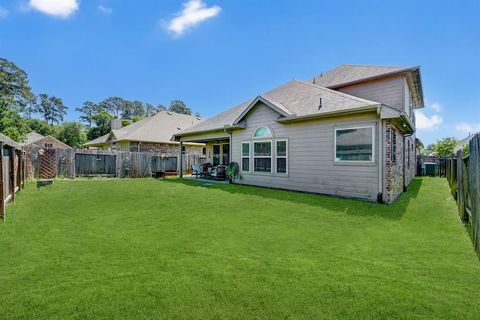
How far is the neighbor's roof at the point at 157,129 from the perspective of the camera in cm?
2245

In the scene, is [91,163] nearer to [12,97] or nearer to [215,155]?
[215,155]

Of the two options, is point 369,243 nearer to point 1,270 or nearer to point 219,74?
point 1,270

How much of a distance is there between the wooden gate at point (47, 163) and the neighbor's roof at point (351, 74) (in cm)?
1610

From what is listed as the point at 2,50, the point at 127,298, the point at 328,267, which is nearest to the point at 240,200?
the point at 328,267

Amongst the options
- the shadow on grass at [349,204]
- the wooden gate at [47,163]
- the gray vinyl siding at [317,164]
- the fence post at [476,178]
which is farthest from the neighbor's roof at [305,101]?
the wooden gate at [47,163]

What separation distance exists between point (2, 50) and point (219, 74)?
22.0 m

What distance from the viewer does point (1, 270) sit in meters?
3.38

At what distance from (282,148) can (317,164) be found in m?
1.74

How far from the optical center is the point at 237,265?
355 cm

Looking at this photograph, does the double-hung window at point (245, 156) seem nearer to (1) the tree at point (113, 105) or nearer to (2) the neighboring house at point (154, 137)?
(2) the neighboring house at point (154, 137)

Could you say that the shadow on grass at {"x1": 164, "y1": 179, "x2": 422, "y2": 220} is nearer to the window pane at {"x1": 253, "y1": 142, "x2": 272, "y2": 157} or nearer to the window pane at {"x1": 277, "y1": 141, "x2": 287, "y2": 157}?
the window pane at {"x1": 277, "y1": 141, "x2": 287, "y2": 157}

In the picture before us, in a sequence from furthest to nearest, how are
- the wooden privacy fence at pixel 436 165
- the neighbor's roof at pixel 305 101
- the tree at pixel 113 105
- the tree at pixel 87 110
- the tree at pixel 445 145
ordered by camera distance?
1. the tree at pixel 113 105
2. the tree at pixel 87 110
3. the tree at pixel 445 145
4. the wooden privacy fence at pixel 436 165
5. the neighbor's roof at pixel 305 101

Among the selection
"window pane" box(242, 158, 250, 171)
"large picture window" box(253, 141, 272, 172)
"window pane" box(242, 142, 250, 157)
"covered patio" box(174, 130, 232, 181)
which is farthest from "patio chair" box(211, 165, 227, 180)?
"large picture window" box(253, 141, 272, 172)

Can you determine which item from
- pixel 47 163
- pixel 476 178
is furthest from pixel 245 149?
pixel 47 163
